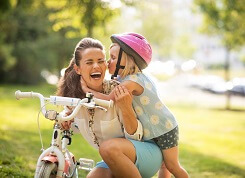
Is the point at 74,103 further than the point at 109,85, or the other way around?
the point at 109,85

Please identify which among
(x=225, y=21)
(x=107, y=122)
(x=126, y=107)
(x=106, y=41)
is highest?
(x=225, y=21)

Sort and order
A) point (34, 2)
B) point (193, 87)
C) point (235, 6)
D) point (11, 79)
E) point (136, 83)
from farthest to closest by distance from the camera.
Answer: point (193, 87) → point (11, 79) → point (34, 2) → point (235, 6) → point (136, 83)

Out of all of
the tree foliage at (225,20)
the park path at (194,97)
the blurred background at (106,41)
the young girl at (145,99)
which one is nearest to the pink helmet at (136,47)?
the young girl at (145,99)

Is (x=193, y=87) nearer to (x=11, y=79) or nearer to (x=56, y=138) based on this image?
(x=11, y=79)

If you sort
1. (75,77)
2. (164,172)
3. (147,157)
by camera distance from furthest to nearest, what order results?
1. (164,172)
2. (75,77)
3. (147,157)

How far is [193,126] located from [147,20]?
38.5 m

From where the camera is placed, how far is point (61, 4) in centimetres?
1446

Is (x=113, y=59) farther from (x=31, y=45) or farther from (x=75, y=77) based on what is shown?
(x=31, y=45)

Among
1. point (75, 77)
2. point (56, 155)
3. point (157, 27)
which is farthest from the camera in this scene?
point (157, 27)

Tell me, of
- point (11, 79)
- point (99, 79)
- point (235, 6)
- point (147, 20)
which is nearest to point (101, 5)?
point (235, 6)

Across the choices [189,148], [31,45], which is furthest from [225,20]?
[31,45]

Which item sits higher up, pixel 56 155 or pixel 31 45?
pixel 56 155

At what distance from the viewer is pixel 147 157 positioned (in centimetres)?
372

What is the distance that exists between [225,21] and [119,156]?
18903mm
